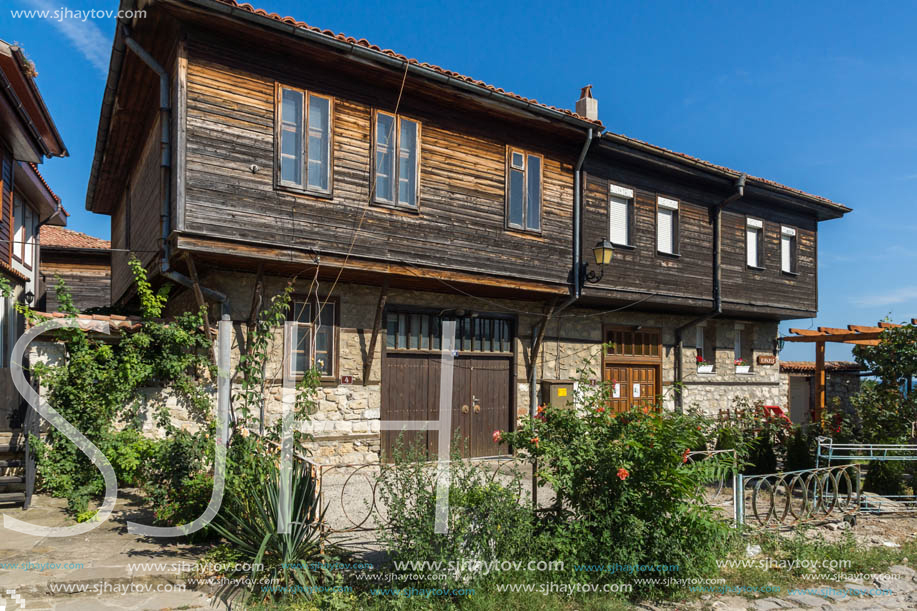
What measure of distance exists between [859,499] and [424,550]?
616 cm

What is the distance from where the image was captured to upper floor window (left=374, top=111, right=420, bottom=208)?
9.78 metres

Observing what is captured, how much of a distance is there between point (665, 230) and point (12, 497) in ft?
40.6

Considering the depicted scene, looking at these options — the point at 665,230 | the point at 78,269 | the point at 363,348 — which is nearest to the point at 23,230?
the point at 78,269

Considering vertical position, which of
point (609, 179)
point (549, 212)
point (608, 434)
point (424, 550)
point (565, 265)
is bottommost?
point (424, 550)

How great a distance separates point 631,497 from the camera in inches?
210

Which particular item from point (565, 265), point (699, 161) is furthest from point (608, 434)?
point (699, 161)

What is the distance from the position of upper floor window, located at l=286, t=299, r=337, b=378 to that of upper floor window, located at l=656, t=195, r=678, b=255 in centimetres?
760

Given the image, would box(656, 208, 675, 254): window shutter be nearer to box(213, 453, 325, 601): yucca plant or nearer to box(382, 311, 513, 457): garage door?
box(382, 311, 513, 457): garage door

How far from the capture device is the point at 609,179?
1291 centimetres

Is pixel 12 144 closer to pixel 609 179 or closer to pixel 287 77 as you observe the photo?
pixel 287 77

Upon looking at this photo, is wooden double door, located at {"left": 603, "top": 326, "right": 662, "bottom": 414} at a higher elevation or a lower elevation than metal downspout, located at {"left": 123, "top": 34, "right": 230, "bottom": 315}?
lower

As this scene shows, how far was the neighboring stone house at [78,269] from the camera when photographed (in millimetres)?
18562

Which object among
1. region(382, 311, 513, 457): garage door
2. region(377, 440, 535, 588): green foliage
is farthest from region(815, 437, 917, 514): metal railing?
region(382, 311, 513, 457): garage door

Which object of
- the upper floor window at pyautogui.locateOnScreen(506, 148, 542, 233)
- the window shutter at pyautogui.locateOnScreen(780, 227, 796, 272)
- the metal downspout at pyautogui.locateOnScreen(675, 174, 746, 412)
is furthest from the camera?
the window shutter at pyautogui.locateOnScreen(780, 227, 796, 272)
